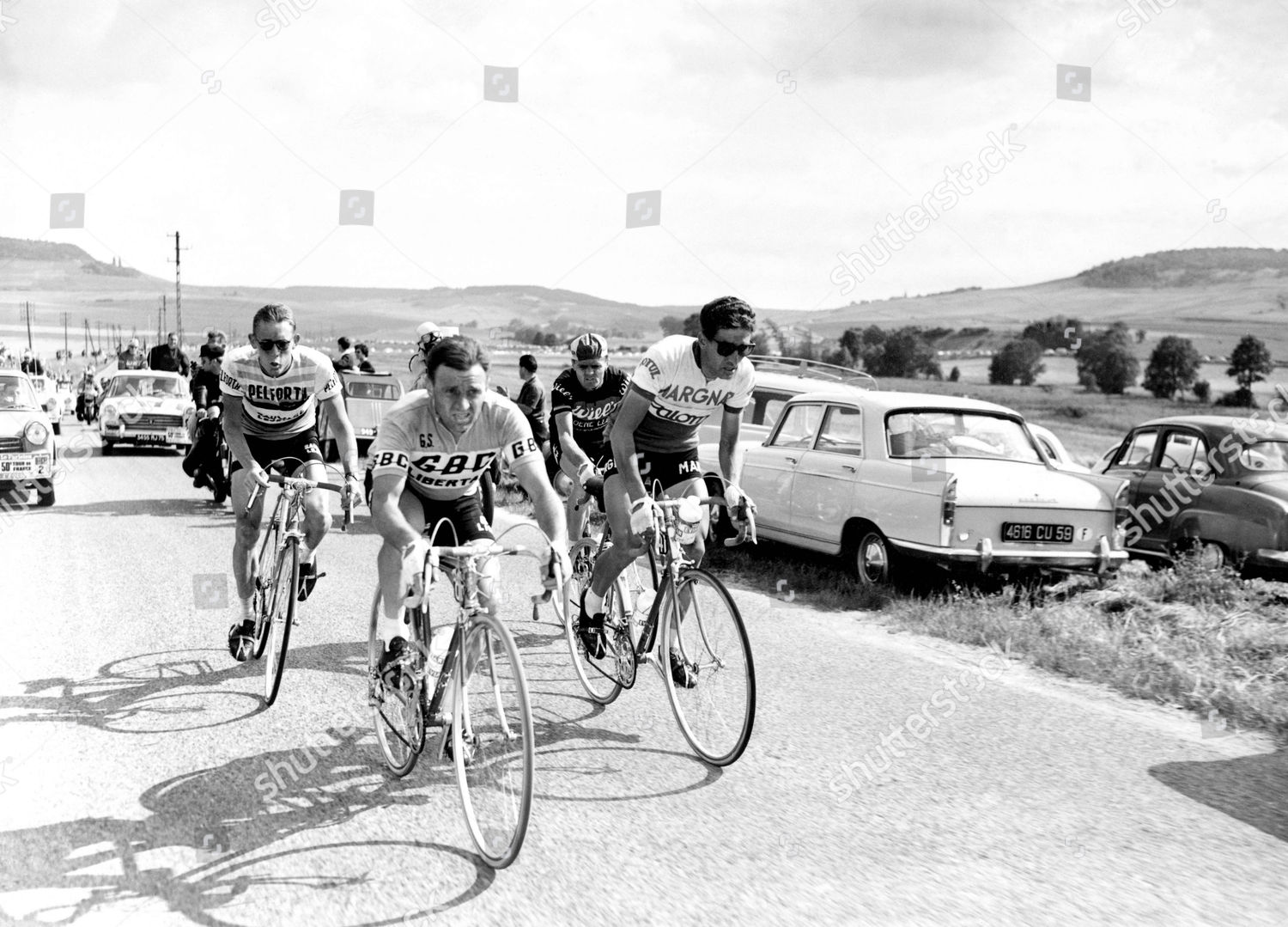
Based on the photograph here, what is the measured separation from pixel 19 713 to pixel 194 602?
9.27 feet

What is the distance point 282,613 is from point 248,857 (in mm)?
2171

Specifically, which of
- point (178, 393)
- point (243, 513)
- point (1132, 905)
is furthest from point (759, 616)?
point (178, 393)

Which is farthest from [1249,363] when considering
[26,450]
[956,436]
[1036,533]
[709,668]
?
[709,668]

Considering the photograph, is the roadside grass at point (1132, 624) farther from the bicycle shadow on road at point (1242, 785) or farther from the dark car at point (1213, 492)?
the bicycle shadow on road at point (1242, 785)

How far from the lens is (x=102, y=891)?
351 centimetres

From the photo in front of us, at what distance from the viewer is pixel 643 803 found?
14.3 feet

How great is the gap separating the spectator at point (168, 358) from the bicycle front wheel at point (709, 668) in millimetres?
21314

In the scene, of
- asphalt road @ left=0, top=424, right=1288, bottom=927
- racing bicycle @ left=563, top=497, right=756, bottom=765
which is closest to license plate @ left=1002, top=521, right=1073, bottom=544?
asphalt road @ left=0, top=424, right=1288, bottom=927

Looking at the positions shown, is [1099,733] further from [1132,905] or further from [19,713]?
[19,713]

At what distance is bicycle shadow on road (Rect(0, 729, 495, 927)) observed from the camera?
3430mm

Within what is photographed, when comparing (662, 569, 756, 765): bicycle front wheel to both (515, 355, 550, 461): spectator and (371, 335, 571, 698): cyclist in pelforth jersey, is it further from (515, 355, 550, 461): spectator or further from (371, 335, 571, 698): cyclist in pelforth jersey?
(515, 355, 550, 461): spectator

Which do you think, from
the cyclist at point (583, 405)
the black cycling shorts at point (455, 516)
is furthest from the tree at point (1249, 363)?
the black cycling shorts at point (455, 516)

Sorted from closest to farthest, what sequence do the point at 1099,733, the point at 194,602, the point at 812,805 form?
→ the point at 812,805 → the point at 1099,733 → the point at 194,602

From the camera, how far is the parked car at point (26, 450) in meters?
13.7
